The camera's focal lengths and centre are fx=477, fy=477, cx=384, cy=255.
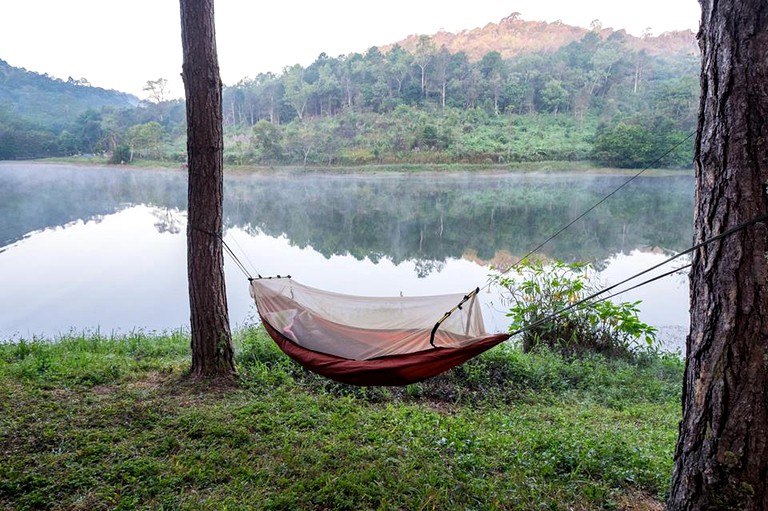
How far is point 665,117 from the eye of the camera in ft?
55.2

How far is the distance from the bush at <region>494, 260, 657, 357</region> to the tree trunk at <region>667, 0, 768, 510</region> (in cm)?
230

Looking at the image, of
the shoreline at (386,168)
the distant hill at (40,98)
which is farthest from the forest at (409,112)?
the shoreline at (386,168)

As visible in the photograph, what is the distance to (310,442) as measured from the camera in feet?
5.47

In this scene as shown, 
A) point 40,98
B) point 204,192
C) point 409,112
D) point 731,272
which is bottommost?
point 731,272

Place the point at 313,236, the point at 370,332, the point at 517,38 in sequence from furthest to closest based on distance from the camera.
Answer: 1. the point at 517,38
2. the point at 313,236
3. the point at 370,332

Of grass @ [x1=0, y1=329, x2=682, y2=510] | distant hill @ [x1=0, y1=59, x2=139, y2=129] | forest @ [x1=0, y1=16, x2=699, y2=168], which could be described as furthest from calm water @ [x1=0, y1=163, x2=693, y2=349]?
distant hill @ [x1=0, y1=59, x2=139, y2=129]

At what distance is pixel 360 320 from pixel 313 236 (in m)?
9.66

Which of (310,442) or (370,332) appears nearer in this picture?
(310,442)

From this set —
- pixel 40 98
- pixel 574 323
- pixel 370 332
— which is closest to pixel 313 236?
pixel 574 323

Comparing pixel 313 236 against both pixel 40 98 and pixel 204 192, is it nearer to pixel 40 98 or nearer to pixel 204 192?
pixel 204 192

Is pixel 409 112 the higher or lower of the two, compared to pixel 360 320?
higher

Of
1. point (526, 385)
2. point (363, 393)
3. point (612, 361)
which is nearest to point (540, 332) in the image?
point (612, 361)

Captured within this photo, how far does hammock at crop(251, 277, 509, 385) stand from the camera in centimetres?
161

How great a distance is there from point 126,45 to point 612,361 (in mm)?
25225
